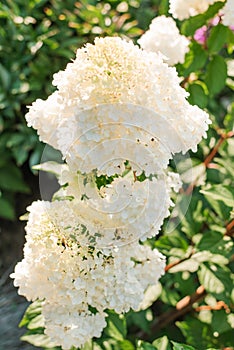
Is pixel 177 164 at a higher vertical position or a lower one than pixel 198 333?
higher

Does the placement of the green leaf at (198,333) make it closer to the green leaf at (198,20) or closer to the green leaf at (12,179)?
the green leaf at (198,20)

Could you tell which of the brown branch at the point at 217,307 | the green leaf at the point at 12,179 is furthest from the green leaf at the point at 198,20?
the green leaf at the point at 12,179

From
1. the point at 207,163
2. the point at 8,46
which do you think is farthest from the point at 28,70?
the point at 207,163

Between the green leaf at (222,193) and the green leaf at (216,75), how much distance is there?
393 millimetres

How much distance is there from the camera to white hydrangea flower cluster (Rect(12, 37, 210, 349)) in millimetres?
1155

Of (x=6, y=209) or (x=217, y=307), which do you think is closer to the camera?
(x=217, y=307)

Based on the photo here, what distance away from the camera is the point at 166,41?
5.57 feet

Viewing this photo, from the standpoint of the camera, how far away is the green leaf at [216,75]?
6.04 feet

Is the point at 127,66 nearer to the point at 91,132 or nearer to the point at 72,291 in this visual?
the point at 91,132

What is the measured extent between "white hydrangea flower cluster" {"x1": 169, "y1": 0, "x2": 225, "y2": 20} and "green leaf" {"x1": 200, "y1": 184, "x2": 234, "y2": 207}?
474mm

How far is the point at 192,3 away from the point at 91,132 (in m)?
0.71

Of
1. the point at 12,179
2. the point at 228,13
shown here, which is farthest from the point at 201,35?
the point at 12,179

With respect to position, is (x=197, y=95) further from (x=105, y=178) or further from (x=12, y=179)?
(x=12, y=179)

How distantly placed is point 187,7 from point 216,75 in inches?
9.6
